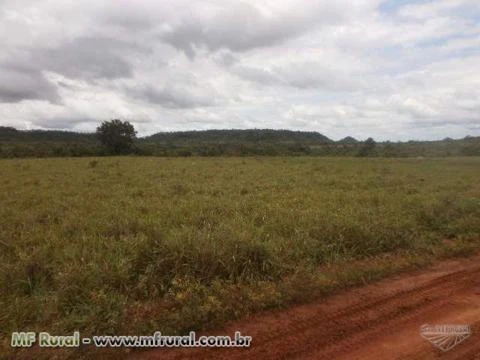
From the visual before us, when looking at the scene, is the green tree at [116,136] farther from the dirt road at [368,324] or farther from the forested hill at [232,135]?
the forested hill at [232,135]

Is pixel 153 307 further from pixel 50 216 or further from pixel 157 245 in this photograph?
pixel 50 216

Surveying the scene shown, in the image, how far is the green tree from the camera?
56.9 meters

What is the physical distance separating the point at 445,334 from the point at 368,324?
0.75 m

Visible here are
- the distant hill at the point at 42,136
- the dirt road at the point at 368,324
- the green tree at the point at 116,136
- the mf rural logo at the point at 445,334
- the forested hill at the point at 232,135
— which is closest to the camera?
the dirt road at the point at 368,324

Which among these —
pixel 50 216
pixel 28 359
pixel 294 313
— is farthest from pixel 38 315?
pixel 50 216

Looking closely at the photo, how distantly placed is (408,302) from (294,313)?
1.47 m

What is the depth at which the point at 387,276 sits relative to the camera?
5.65 metres

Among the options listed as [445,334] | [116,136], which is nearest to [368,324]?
[445,334]

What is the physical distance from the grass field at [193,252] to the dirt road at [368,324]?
292 millimetres

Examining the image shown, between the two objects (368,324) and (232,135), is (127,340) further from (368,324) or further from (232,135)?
(232,135)

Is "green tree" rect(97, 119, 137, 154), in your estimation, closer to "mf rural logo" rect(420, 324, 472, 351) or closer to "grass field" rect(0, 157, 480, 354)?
"grass field" rect(0, 157, 480, 354)

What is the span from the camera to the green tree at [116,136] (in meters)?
56.9

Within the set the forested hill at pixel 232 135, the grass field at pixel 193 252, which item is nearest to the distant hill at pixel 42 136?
the forested hill at pixel 232 135

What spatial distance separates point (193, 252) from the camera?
Result: 5.34 m
